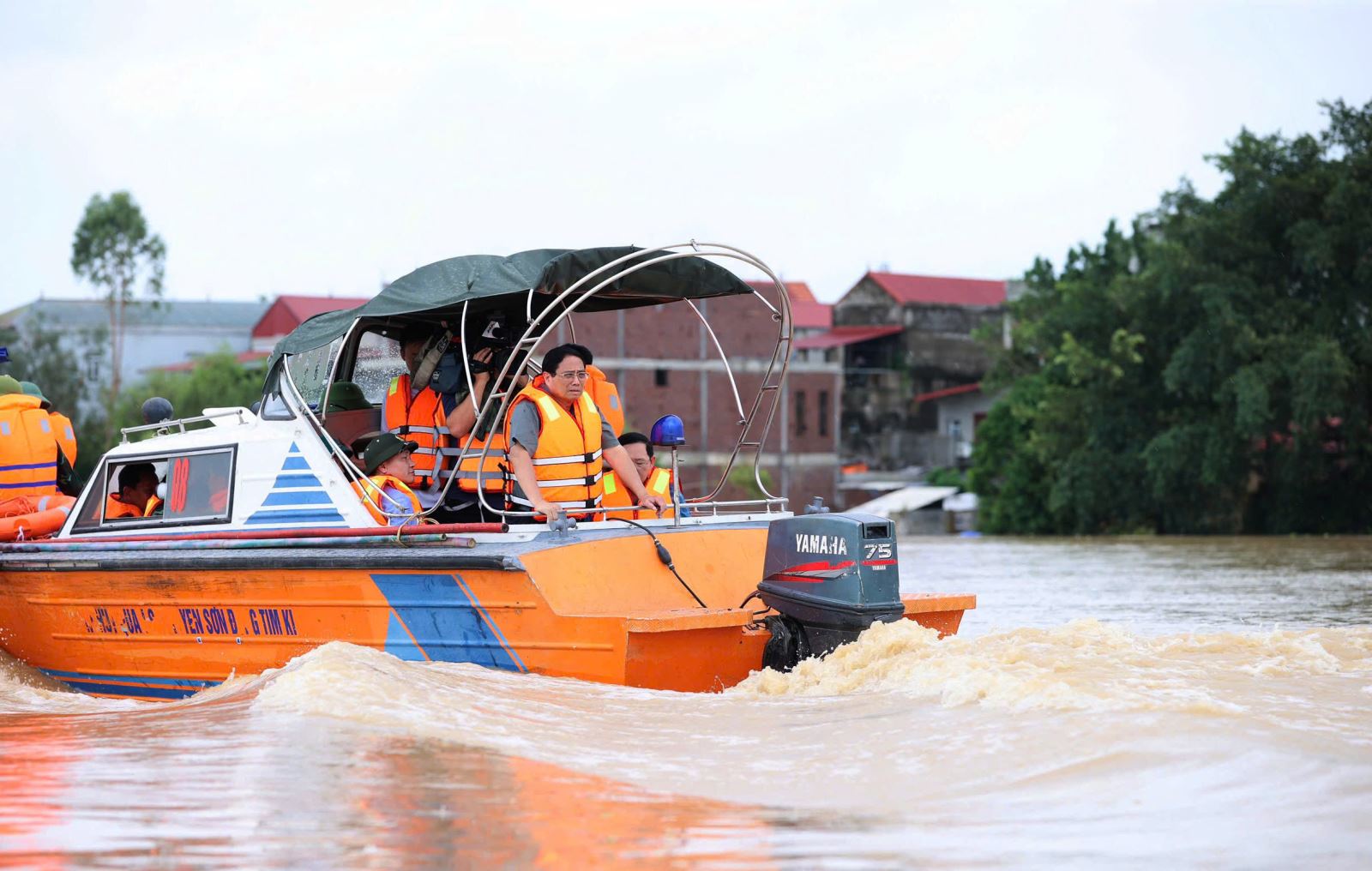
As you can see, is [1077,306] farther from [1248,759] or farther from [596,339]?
[1248,759]

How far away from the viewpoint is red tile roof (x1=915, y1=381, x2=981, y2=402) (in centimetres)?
5750

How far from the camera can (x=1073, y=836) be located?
483 centimetres

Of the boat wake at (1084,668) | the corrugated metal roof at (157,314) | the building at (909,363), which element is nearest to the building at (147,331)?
the corrugated metal roof at (157,314)

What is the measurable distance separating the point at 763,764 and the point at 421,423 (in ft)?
13.6

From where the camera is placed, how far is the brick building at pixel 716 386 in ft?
163

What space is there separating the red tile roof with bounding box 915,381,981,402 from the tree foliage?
19.1m

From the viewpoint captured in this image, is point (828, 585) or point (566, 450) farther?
point (566, 450)

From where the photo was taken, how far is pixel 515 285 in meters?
8.53

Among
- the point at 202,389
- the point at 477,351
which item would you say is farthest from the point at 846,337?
the point at 477,351

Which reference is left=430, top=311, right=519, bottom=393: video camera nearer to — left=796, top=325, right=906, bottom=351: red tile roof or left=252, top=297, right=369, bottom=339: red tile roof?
left=796, top=325, right=906, bottom=351: red tile roof

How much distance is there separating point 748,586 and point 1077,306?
3122cm

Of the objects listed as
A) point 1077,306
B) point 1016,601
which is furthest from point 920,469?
point 1016,601

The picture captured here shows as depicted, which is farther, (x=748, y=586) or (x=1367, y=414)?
(x=1367, y=414)

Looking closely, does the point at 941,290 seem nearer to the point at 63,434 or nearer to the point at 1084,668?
the point at 63,434
